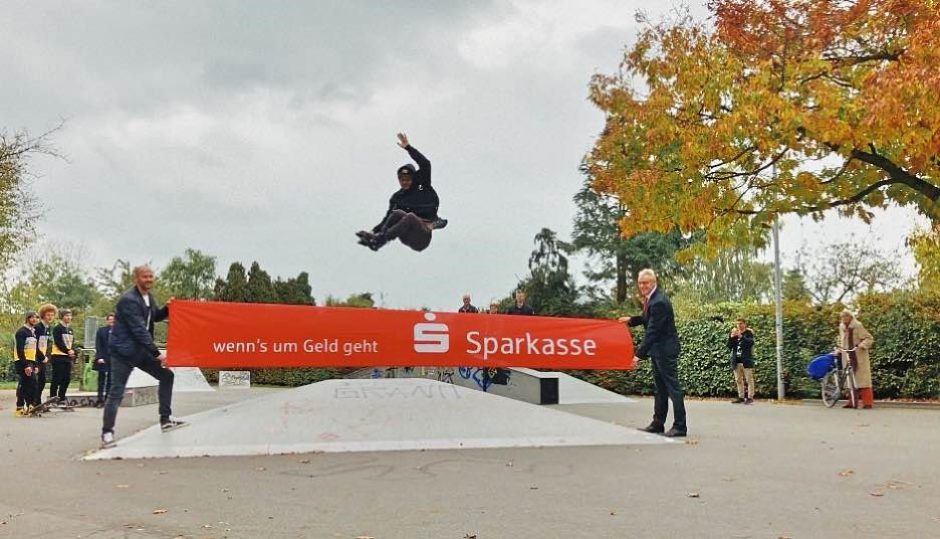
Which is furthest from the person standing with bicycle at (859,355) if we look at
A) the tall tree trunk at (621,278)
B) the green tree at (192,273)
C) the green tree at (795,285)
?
the green tree at (192,273)

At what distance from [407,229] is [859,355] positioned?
31.6 feet

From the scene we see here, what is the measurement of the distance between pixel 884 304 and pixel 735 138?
20.4 ft

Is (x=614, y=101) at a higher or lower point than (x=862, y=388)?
higher

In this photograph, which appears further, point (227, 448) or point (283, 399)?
point (283, 399)

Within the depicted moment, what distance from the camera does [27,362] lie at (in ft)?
44.3

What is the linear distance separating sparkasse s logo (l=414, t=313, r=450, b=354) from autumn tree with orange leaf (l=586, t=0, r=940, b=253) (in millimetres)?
6957

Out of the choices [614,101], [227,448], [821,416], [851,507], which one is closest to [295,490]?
[227,448]

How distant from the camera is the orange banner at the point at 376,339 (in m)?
9.02

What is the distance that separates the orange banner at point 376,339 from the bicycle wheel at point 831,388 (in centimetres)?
741

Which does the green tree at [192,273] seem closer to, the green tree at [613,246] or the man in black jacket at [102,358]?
the green tree at [613,246]

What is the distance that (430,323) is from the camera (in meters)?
9.84

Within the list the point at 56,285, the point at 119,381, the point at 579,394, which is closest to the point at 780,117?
the point at 579,394

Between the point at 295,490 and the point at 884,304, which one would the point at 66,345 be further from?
the point at 884,304

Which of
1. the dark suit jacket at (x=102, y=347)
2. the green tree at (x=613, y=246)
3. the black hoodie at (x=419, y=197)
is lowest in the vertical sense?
the dark suit jacket at (x=102, y=347)
